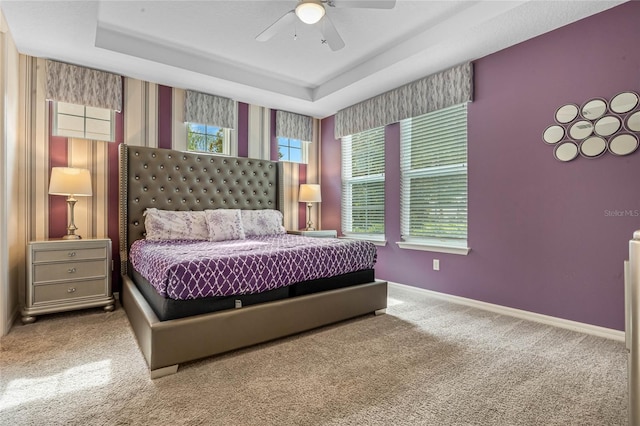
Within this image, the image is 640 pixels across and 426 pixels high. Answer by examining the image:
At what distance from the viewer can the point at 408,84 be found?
12.8 ft

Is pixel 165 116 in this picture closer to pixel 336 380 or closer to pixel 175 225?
pixel 175 225

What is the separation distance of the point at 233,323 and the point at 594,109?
3222 mm

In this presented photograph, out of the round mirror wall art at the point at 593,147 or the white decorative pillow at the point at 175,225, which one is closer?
the round mirror wall art at the point at 593,147

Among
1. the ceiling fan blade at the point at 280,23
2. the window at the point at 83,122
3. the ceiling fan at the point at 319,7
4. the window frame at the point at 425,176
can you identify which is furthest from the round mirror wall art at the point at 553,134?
the window at the point at 83,122

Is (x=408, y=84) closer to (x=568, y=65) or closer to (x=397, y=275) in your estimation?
(x=568, y=65)

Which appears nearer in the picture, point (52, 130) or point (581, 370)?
point (581, 370)

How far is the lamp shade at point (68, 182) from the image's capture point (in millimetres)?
3027

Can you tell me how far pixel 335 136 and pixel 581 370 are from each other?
404 cm

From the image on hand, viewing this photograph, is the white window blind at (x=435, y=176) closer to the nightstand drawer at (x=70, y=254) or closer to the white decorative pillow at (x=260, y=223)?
the white decorative pillow at (x=260, y=223)

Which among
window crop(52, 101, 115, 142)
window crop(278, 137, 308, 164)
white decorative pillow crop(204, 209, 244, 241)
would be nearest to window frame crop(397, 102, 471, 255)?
window crop(278, 137, 308, 164)

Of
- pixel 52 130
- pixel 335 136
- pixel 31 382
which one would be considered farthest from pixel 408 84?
pixel 31 382

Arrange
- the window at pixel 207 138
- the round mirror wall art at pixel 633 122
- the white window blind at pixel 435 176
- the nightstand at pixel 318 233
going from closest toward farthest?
1. the round mirror wall art at pixel 633 122
2. the white window blind at pixel 435 176
3. the window at pixel 207 138
4. the nightstand at pixel 318 233

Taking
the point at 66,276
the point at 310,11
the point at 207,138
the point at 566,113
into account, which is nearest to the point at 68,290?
the point at 66,276

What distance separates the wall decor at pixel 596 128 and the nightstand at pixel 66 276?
4274 millimetres
